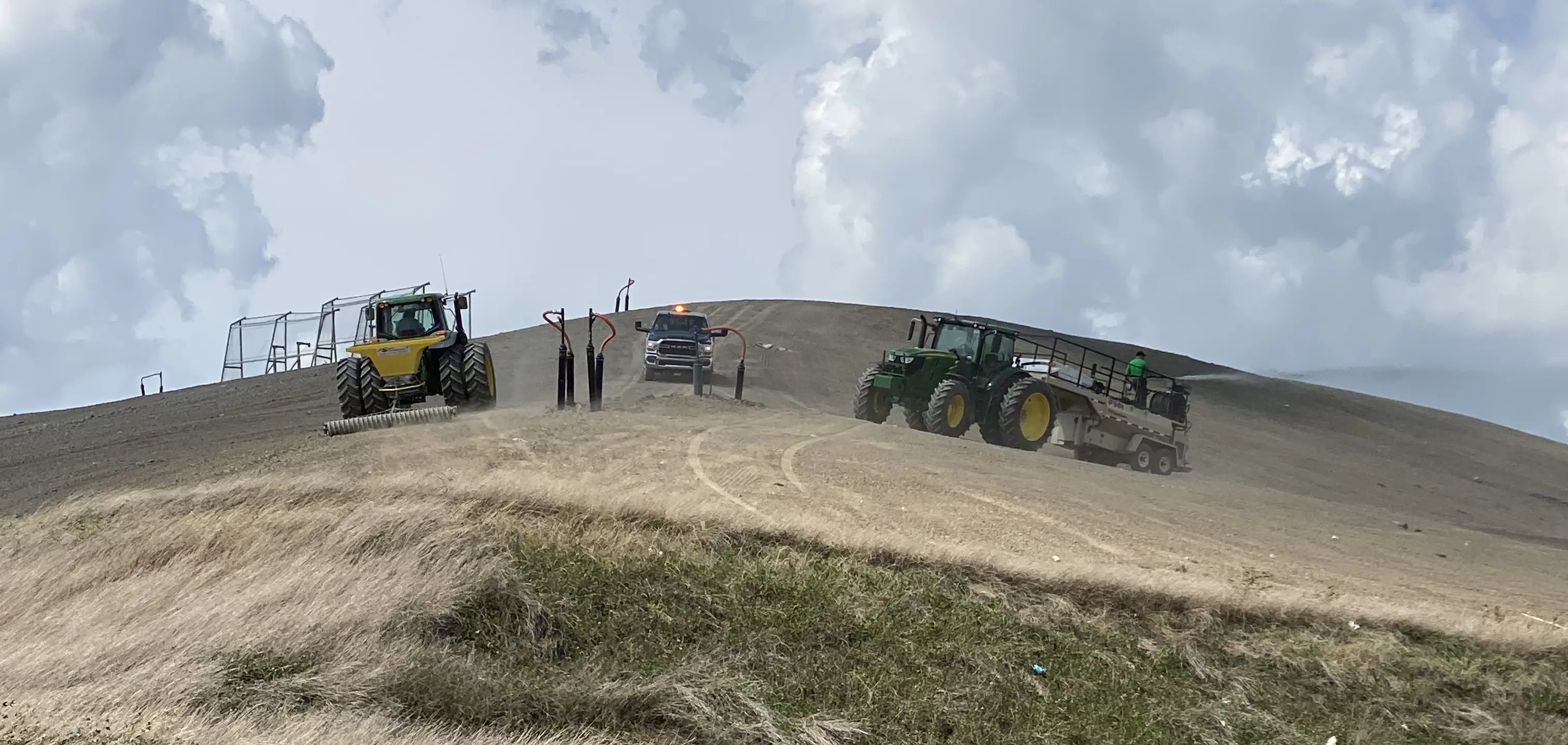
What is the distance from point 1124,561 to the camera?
13.5 metres

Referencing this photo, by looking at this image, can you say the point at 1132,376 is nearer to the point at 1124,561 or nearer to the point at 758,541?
the point at 1124,561

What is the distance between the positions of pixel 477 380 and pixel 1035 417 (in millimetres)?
10612

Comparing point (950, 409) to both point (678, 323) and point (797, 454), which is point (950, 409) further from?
point (678, 323)

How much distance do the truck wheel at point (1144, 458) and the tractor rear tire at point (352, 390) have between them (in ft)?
50.3

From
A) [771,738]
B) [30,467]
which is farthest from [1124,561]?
[30,467]

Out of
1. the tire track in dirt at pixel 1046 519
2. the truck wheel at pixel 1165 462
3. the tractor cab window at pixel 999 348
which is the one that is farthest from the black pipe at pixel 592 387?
the truck wheel at pixel 1165 462

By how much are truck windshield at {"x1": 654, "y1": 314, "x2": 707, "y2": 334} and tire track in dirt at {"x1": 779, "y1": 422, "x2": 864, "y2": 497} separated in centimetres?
966

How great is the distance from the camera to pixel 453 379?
22.9 m

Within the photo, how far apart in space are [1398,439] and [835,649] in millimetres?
37702

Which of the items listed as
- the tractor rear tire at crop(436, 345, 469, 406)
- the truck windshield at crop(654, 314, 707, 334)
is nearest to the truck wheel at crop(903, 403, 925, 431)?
the tractor rear tire at crop(436, 345, 469, 406)

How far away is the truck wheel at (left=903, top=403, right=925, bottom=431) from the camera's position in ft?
81.1

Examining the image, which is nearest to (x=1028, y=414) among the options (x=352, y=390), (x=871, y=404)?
(x=871, y=404)

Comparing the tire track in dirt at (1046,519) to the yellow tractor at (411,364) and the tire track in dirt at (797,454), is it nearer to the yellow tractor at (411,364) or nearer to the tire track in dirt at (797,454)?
the tire track in dirt at (797,454)

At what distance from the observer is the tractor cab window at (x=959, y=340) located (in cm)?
2470
